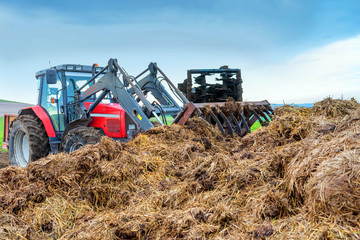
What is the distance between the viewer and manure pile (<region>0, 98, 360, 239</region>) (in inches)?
107

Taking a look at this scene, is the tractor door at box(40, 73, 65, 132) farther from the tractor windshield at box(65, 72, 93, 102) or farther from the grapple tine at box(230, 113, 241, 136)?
the grapple tine at box(230, 113, 241, 136)

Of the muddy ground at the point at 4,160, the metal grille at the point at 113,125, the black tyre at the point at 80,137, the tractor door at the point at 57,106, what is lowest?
the muddy ground at the point at 4,160

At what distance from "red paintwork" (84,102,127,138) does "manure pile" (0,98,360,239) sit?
4.97 feet

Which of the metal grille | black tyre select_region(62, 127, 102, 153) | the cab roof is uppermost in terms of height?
the cab roof

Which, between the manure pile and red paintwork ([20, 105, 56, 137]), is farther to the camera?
red paintwork ([20, 105, 56, 137])

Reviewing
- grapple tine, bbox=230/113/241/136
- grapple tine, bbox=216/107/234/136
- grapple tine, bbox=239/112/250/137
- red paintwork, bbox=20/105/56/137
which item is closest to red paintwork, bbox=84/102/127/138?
red paintwork, bbox=20/105/56/137

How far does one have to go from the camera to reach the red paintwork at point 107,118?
23.3 feet

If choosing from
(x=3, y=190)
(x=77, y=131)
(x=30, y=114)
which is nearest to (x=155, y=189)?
(x=3, y=190)

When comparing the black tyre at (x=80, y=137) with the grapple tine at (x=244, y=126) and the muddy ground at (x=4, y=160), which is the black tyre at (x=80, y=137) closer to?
the grapple tine at (x=244, y=126)

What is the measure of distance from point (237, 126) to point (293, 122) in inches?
79.1

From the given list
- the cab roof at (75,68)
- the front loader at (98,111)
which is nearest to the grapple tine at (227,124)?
the front loader at (98,111)

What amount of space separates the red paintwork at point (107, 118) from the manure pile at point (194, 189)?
1514 millimetres

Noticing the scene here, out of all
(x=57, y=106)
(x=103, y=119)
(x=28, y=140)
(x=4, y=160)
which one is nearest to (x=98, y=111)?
(x=103, y=119)

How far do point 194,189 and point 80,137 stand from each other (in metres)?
3.47
